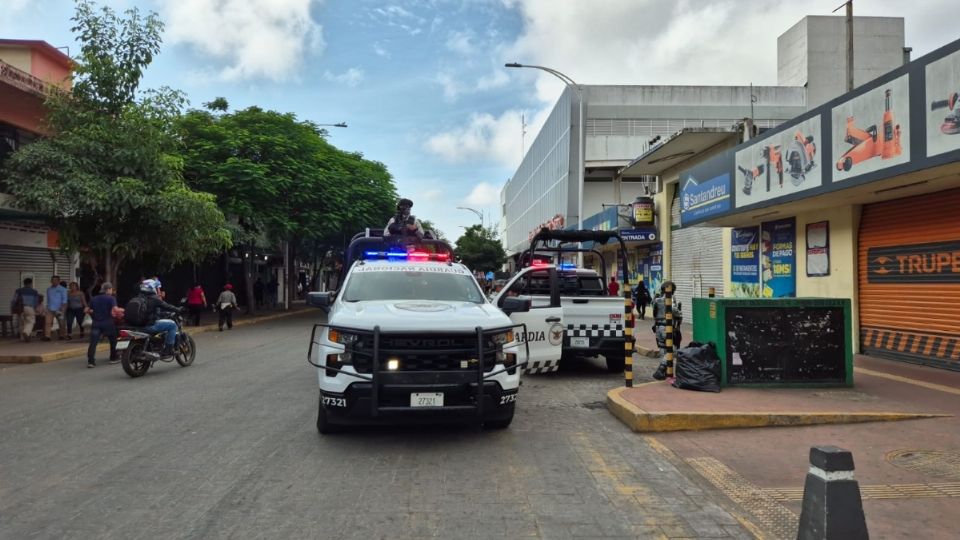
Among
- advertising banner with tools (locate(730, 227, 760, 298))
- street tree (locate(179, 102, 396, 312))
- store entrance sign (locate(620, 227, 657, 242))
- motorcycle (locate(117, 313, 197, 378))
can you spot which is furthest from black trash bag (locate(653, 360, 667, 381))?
street tree (locate(179, 102, 396, 312))

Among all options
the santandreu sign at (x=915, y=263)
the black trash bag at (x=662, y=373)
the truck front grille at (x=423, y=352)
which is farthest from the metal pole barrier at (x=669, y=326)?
the santandreu sign at (x=915, y=263)

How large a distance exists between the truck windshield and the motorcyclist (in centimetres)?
572

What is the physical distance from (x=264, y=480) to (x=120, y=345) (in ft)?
24.1

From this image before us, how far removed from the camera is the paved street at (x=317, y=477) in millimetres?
4156

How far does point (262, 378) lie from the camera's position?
416 inches

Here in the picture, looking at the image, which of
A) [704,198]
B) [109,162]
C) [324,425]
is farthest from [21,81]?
[704,198]

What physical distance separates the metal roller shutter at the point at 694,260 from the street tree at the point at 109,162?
14666mm

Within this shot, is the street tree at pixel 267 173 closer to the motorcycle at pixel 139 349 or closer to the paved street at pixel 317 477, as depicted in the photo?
the motorcycle at pixel 139 349

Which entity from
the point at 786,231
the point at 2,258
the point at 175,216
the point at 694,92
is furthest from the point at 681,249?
the point at 694,92

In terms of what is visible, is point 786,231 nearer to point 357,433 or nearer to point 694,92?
point 357,433

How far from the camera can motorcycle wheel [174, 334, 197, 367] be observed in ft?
40.1

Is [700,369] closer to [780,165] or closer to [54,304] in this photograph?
[780,165]

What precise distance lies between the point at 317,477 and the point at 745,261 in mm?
14920

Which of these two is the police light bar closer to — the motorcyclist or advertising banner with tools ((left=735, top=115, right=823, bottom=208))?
the motorcyclist
